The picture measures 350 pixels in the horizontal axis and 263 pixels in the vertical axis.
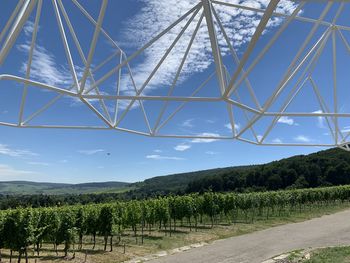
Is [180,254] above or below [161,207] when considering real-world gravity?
below

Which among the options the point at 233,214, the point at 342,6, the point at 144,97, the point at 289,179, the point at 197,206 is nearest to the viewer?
the point at 144,97

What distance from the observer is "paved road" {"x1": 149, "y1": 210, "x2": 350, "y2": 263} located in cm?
2841

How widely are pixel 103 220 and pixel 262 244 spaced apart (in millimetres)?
13132

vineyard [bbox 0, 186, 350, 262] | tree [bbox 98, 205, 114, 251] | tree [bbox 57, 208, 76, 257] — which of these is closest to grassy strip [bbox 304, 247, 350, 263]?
vineyard [bbox 0, 186, 350, 262]

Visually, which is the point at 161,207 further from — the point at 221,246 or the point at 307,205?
the point at 307,205

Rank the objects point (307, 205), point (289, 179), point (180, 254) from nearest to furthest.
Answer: point (180, 254) < point (307, 205) < point (289, 179)

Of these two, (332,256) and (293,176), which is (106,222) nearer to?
(332,256)

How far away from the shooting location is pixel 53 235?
1222 inches

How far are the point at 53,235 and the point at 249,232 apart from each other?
21.2 metres

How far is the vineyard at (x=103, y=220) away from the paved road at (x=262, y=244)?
273 inches

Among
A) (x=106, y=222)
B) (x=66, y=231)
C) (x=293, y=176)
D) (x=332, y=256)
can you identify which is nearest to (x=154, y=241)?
(x=106, y=222)

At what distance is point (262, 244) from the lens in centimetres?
3397

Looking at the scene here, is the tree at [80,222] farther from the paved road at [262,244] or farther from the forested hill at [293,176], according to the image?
the forested hill at [293,176]

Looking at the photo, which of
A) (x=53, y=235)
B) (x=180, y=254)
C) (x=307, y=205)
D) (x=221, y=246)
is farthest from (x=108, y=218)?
(x=307, y=205)
